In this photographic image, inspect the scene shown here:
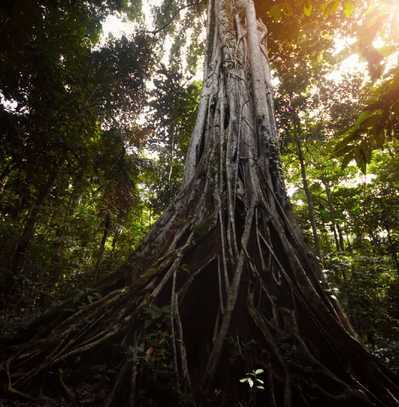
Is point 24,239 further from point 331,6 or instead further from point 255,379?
point 331,6

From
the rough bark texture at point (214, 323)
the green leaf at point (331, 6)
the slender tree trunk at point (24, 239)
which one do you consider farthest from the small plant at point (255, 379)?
the slender tree trunk at point (24, 239)

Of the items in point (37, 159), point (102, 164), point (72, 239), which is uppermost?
point (102, 164)

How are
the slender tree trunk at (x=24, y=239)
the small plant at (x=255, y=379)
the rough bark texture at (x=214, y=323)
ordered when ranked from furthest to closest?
the slender tree trunk at (x=24, y=239)
the rough bark texture at (x=214, y=323)
the small plant at (x=255, y=379)

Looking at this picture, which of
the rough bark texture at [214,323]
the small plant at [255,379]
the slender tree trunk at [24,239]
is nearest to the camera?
the small plant at [255,379]

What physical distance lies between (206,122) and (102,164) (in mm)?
3278

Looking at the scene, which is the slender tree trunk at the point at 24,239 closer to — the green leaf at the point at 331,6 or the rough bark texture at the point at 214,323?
the rough bark texture at the point at 214,323

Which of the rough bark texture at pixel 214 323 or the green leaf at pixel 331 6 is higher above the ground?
the green leaf at pixel 331 6

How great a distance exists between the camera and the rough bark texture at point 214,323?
1574mm

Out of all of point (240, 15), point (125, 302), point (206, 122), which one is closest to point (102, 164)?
point (206, 122)

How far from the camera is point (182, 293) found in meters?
2.11

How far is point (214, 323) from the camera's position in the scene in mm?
2184

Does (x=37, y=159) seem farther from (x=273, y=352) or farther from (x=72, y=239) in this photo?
(x=273, y=352)

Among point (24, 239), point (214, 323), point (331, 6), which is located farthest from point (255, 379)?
point (24, 239)

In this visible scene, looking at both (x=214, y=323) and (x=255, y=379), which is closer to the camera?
(x=255, y=379)
